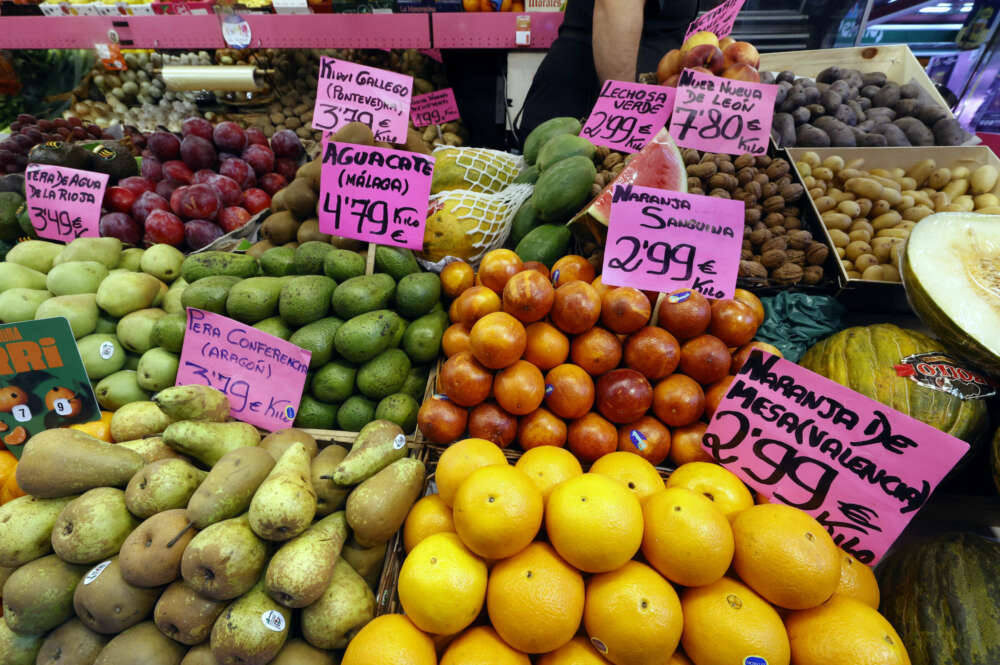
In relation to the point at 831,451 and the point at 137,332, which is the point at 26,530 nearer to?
the point at 137,332

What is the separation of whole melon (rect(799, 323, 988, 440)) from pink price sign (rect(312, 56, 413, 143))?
207 cm

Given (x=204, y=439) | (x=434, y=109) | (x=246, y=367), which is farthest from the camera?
(x=434, y=109)

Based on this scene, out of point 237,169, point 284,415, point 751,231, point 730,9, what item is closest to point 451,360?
point 284,415

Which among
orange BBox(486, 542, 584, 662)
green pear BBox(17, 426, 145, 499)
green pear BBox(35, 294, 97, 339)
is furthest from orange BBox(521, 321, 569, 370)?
green pear BBox(35, 294, 97, 339)

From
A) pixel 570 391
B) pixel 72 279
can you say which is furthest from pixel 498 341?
pixel 72 279

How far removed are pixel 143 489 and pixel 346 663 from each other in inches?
26.0

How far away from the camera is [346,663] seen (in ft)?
3.05

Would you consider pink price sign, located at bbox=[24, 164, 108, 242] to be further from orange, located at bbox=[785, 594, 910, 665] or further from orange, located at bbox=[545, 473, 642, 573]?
orange, located at bbox=[785, 594, 910, 665]

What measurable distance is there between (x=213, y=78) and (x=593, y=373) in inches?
164

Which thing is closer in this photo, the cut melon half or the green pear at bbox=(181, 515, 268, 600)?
the green pear at bbox=(181, 515, 268, 600)

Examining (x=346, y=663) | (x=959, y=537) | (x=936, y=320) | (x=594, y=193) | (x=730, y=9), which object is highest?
(x=730, y=9)

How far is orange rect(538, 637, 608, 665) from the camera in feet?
2.99

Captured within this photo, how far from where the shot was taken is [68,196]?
2.20 meters

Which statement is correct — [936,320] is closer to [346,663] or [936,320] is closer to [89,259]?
[346,663]
